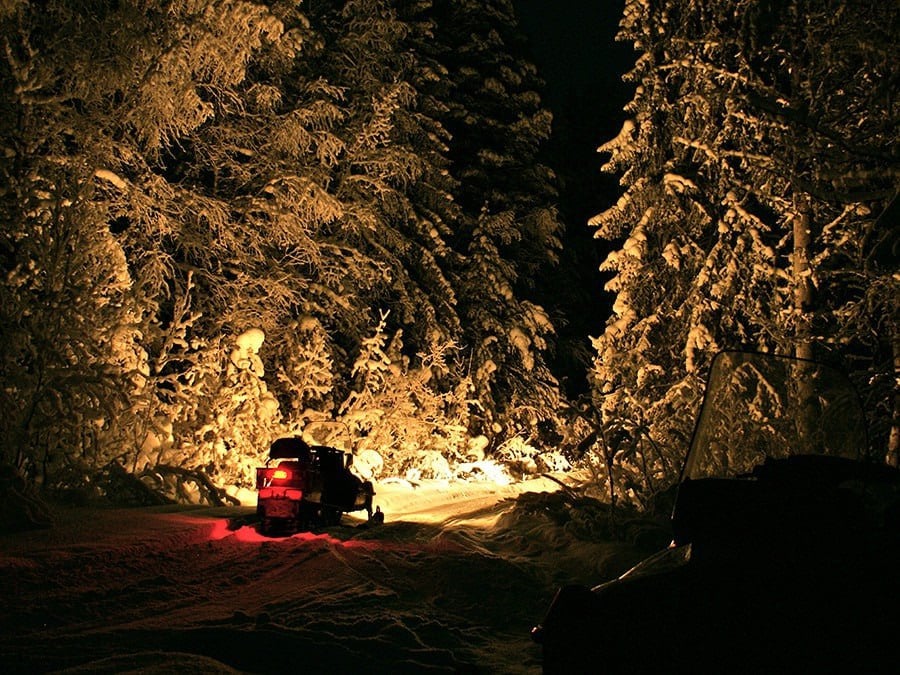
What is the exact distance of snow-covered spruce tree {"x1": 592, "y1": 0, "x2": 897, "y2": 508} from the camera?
11055mm

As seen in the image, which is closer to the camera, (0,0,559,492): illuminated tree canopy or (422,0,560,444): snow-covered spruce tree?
(0,0,559,492): illuminated tree canopy

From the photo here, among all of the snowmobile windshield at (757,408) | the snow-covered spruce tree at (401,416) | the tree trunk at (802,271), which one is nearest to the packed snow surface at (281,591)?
the snowmobile windshield at (757,408)

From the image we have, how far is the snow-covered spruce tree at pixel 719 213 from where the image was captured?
11055mm

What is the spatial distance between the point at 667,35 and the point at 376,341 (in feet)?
27.2

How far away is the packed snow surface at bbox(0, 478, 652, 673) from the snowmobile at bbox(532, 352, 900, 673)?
2.04 metres

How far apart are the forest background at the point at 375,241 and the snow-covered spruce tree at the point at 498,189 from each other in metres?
0.17

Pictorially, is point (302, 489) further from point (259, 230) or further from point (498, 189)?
point (498, 189)

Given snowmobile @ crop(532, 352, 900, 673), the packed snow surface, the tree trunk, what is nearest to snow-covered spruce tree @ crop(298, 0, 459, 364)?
the tree trunk

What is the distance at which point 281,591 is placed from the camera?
7.21m

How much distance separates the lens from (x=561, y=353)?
90.8 ft

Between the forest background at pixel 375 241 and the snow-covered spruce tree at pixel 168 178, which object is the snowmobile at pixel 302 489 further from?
the snow-covered spruce tree at pixel 168 178

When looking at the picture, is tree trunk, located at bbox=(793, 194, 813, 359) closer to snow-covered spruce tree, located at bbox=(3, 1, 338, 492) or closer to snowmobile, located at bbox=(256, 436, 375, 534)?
snowmobile, located at bbox=(256, 436, 375, 534)

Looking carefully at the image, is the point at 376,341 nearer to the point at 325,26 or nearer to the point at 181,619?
the point at 325,26

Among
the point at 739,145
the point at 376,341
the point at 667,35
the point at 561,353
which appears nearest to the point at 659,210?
the point at 739,145
